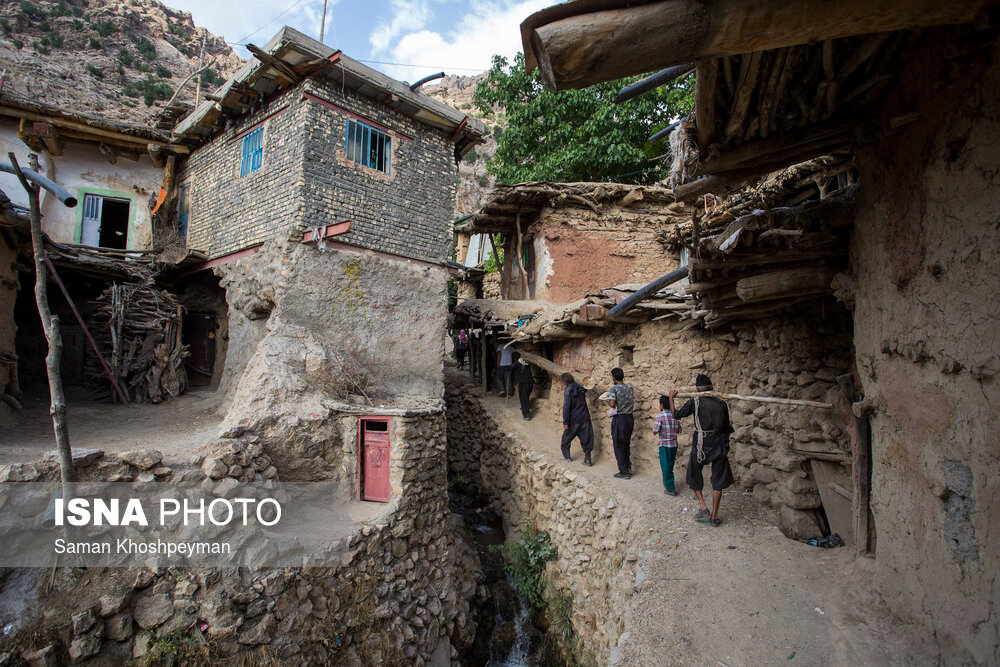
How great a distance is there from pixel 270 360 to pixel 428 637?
508 cm

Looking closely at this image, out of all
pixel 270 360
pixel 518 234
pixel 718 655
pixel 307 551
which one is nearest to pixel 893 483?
pixel 718 655

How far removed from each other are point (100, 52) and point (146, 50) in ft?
7.72

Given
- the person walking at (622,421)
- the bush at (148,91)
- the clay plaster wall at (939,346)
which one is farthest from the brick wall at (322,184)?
the bush at (148,91)

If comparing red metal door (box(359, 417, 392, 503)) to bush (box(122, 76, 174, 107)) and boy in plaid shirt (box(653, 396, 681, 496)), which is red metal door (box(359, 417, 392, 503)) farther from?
bush (box(122, 76, 174, 107))

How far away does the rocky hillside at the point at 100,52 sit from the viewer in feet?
65.6

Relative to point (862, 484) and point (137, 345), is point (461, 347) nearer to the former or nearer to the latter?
point (137, 345)

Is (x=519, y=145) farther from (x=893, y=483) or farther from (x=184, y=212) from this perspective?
(x=893, y=483)

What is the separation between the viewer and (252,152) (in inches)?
396

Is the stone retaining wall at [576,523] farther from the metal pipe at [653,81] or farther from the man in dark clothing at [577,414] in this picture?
the metal pipe at [653,81]

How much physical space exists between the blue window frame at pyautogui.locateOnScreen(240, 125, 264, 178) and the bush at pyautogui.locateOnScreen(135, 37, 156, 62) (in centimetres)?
2378

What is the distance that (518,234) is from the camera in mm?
13750

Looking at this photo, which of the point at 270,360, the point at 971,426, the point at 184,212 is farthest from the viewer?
the point at 184,212

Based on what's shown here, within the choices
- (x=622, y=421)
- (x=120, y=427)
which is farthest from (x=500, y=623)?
(x=120, y=427)

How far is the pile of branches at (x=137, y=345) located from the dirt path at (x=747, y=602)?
9664 mm
